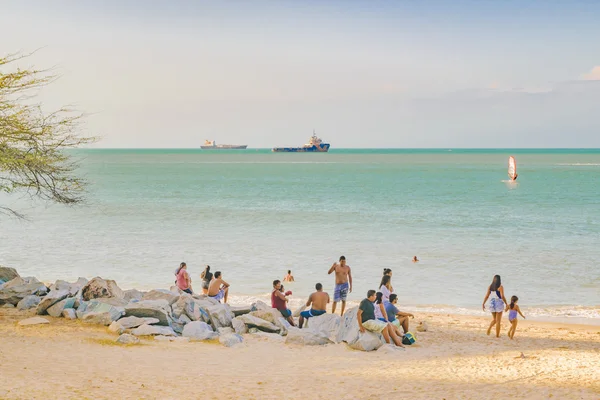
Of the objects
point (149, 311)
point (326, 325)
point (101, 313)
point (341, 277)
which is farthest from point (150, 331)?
point (341, 277)

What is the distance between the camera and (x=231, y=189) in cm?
7738

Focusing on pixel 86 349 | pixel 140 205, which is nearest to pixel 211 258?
pixel 86 349

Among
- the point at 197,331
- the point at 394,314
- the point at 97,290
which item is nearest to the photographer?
the point at 197,331

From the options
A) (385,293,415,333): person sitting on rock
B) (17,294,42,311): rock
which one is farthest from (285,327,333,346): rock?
(17,294,42,311): rock

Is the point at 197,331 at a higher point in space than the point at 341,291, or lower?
lower

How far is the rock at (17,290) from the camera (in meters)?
15.8

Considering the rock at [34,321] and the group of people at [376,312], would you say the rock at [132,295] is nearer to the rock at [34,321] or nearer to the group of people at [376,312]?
the rock at [34,321]

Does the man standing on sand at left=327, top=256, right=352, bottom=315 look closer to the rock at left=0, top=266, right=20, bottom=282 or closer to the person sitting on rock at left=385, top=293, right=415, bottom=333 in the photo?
the person sitting on rock at left=385, top=293, right=415, bottom=333

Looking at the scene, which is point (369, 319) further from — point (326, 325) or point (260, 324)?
point (260, 324)

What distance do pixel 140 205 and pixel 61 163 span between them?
40.7 meters

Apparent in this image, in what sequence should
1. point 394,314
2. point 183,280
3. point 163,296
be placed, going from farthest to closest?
point 183,280 → point 163,296 → point 394,314

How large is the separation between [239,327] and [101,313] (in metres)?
3.29

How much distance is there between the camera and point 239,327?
1444cm

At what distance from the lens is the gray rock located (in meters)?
14.4
